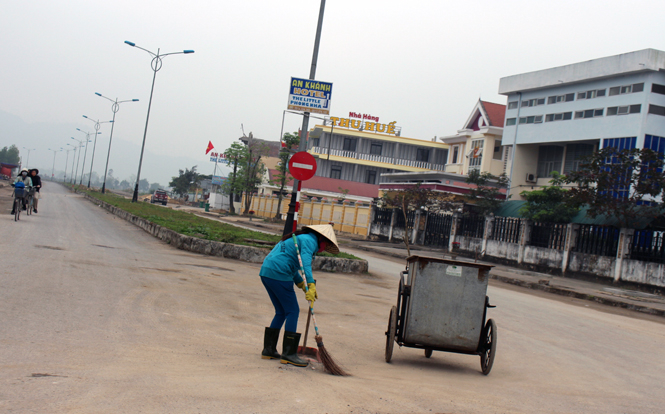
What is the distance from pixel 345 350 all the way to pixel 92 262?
20.8 feet

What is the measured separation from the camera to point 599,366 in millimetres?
6457

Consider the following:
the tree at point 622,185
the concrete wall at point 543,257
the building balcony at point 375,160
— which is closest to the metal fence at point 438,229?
the concrete wall at point 543,257

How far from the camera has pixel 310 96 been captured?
555 inches

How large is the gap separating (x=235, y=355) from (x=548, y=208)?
74.1 ft

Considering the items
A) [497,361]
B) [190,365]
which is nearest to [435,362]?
[497,361]

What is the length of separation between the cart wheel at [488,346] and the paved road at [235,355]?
0.14m

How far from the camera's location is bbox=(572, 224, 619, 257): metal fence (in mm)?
18516

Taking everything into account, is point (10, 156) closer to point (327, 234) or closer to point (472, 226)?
point (472, 226)

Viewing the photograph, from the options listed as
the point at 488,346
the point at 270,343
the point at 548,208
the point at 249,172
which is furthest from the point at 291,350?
the point at 249,172

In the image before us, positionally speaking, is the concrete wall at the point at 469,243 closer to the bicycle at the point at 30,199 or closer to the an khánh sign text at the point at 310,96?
the an khánh sign text at the point at 310,96

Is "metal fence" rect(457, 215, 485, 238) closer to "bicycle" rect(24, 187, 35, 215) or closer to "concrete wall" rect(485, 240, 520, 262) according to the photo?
"concrete wall" rect(485, 240, 520, 262)

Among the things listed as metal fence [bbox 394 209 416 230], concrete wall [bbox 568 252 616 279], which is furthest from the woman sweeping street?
metal fence [bbox 394 209 416 230]

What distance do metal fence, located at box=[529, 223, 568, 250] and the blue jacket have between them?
56.3 ft

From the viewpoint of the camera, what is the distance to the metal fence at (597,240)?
1852cm
